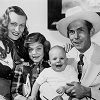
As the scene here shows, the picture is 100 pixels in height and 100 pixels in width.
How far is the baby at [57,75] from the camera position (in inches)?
66.1

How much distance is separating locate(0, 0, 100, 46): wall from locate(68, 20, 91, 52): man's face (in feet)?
0.24

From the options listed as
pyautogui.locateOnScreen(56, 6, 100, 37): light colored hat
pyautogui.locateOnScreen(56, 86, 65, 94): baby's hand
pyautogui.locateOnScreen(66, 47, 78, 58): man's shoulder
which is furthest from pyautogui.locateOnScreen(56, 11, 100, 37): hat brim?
pyautogui.locateOnScreen(56, 86, 65, 94): baby's hand

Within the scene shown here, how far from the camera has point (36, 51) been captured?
5.75 ft

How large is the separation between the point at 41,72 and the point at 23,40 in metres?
0.27

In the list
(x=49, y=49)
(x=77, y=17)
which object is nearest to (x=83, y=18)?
(x=77, y=17)

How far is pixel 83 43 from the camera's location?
167 centimetres

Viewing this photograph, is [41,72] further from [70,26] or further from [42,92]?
[70,26]

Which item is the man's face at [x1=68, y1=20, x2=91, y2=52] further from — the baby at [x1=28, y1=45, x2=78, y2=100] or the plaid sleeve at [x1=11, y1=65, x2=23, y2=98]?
the plaid sleeve at [x1=11, y1=65, x2=23, y2=98]

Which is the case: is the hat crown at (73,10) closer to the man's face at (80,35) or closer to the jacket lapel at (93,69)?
the man's face at (80,35)

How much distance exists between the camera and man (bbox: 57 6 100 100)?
1661 millimetres

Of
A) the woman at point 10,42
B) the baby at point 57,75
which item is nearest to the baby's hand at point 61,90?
the baby at point 57,75

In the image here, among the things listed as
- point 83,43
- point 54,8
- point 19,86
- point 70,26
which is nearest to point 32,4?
point 54,8

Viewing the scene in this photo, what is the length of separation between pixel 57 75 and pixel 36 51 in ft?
0.76

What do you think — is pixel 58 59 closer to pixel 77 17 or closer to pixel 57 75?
pixel 57 75
